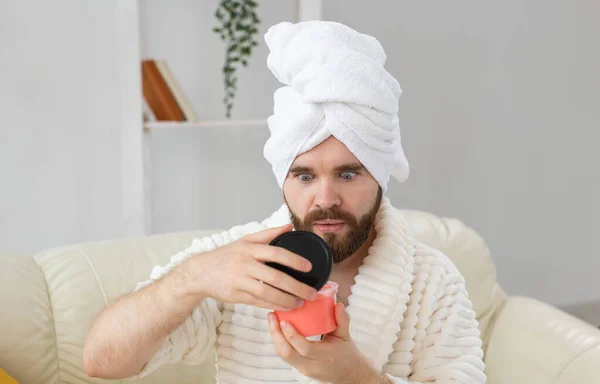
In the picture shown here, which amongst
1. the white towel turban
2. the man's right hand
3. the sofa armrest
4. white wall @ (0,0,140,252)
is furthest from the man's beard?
white wall @ (0,0,140,252)

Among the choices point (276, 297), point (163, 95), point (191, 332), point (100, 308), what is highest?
point (163, 95)

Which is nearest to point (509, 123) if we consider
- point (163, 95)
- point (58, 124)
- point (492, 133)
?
point (492, 133)

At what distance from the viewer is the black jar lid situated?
1148 mm

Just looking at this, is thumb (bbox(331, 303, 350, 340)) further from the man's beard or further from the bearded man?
the man's beard

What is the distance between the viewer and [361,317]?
1544 millimetres

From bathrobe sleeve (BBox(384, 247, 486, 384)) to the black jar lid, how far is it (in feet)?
1.52

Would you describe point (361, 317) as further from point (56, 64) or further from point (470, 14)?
point (470, 14)

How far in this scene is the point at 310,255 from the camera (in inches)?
45.8

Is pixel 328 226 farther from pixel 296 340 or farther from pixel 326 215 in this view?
pixel 296 340

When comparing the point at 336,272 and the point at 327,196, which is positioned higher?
the point at 327,196

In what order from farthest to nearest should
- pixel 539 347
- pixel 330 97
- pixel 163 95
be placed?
pixel 163 95
pixel 539 347
pixel 330 97

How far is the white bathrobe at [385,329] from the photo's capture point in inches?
60.6

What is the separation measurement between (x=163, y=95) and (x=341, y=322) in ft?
5.92

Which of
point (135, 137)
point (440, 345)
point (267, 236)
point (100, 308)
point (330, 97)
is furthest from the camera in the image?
point (135, 137)
